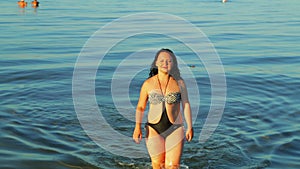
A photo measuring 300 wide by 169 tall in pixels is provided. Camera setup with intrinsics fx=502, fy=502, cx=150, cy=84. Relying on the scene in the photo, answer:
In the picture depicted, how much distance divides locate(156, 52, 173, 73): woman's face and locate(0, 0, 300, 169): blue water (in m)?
1.91

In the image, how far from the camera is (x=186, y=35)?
22.3m

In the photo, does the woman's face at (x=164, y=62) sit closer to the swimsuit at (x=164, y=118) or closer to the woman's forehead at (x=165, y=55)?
the woman's forehead at (x=165, y=55)

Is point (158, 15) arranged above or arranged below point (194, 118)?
above

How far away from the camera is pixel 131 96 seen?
495 inches

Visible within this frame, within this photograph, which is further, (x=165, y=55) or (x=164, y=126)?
(x=164, y=126)

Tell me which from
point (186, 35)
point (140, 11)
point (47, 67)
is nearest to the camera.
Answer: point (47, 67)

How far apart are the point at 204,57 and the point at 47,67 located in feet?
18.7

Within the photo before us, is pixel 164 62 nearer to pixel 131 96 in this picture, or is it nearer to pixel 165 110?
pixel 165 110

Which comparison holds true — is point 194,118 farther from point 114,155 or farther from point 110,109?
point 114,155

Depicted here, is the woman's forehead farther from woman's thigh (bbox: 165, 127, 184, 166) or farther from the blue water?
the blue water

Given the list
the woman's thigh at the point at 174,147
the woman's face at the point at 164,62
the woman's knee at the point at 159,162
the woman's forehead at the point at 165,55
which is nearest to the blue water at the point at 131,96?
the woman's knee at the point at 159,162

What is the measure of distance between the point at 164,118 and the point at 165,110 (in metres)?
0.12

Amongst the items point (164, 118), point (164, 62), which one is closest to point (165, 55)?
point (164, 62)

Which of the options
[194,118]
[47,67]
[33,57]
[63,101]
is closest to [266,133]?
[194,118]
